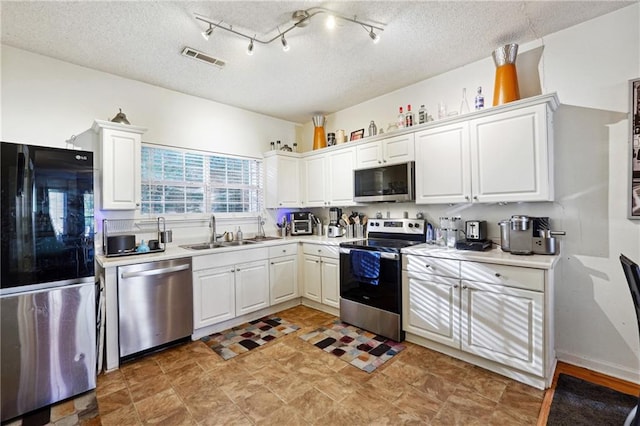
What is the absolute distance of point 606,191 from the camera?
223cm

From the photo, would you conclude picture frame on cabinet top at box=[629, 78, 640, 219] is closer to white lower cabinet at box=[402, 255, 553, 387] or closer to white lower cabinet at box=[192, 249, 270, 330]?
white lower cabinet at box=[402, 255, 553, 387]

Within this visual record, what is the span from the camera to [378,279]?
9.48 feet

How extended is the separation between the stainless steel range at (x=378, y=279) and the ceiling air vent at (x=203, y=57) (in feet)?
7.47

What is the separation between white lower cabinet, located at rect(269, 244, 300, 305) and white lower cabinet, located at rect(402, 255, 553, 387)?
1.57 meters

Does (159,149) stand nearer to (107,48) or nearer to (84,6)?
(107,48)

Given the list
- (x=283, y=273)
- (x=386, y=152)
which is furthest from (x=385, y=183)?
(x=283, y=273)

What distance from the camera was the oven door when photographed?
9.08ft

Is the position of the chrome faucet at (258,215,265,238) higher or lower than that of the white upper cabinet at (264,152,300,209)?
lower

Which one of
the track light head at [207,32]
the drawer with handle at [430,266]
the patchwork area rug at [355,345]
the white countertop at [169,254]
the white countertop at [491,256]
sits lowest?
the patchwork area rug at [355,345]

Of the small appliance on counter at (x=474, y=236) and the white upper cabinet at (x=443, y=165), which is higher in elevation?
the white upper cabinet at (x=443, y=165)

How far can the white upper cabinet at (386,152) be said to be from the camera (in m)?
3.12

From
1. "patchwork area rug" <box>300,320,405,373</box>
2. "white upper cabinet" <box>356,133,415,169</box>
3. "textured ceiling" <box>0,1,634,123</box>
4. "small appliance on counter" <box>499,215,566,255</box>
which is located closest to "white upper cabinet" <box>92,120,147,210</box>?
"textured ceiling" <box>0,1,634,123</box>

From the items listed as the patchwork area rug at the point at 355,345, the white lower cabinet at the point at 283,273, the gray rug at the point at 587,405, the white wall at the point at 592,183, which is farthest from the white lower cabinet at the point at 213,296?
the white wall at the point at 592,183

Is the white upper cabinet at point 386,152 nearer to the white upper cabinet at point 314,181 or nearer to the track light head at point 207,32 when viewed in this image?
the white upper cabinet at point 314,181
